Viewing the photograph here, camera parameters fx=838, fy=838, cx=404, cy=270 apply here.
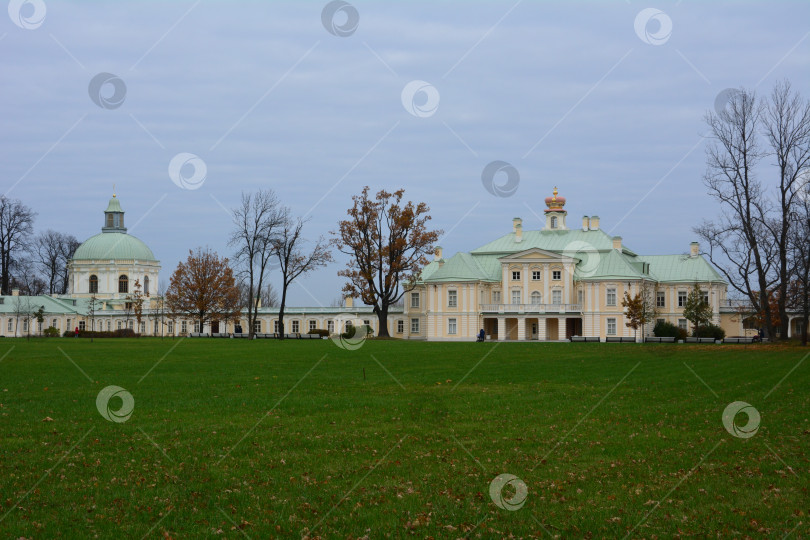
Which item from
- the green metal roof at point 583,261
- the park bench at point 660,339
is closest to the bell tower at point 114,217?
the green metal roof at point 583,261

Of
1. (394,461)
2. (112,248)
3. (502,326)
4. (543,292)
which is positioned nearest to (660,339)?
(543,292)

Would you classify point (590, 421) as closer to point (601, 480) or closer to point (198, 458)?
point (601, 480)

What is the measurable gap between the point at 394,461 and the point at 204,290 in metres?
65.8

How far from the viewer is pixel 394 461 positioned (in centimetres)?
1122

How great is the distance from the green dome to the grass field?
89.7m

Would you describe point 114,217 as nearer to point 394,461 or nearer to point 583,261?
point 583,261

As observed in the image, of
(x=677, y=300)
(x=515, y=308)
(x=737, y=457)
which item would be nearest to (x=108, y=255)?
(x=515, y=308)

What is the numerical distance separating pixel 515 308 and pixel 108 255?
5565 cm

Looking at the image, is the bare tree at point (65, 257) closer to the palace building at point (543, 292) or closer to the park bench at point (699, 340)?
the palace building at point (543, 292)

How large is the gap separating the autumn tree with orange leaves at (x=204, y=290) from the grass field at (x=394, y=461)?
178ft

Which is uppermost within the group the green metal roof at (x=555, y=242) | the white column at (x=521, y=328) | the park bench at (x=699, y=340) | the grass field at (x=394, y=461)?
the green metal roof at (x=555, y=242)

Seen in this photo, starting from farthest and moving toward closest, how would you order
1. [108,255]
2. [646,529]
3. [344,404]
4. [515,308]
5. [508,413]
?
[108,255], [515,308], [344,404], [508,413], [646,529]

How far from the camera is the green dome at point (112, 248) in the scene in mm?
105938

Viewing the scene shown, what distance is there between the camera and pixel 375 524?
27.7 feet
